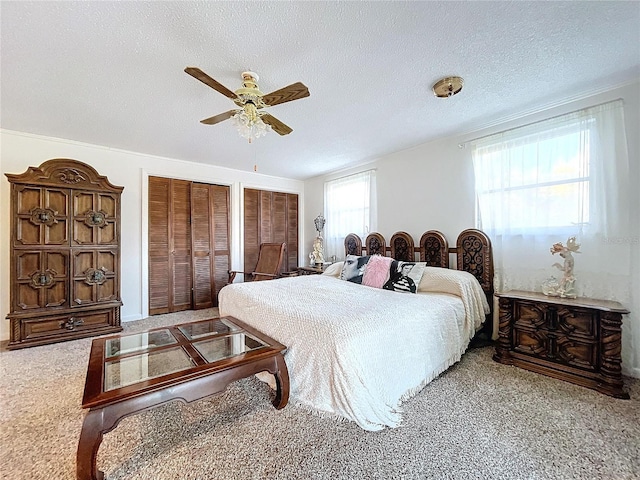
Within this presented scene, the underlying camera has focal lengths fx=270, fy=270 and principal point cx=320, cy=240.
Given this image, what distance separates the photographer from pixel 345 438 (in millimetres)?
1444

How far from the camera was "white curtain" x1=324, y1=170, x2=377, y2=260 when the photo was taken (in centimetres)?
405

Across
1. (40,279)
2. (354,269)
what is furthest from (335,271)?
(40,279)

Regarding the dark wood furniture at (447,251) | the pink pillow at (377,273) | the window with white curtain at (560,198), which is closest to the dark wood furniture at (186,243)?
the dark wood furniture at (447,251)

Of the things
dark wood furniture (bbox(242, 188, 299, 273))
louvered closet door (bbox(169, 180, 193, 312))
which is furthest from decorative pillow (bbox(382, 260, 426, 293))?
louvered closet door (bbox(169, 180, 193, 312))

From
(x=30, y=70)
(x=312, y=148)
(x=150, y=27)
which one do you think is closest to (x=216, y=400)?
(x=150, y=27)

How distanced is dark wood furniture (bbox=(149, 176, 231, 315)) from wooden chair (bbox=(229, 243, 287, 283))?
0.44 meters

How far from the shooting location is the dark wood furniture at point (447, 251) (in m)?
2.72

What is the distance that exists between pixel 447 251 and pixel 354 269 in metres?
1.07

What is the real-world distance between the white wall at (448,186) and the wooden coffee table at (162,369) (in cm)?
242

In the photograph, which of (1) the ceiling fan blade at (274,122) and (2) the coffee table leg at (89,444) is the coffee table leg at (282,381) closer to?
(2) the coffee table leg at (89,444)

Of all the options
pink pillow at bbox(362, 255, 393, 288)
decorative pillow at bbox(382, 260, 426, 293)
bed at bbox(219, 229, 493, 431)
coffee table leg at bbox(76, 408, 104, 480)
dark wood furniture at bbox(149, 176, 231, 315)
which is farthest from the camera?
dark wood furniture at bbox(149, 176, 231, 315)

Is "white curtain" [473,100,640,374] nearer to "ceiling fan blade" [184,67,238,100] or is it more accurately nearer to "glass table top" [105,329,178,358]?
"ceiling fan blade" [184,67,238,100]

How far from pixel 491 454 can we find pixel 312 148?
3.26 metres

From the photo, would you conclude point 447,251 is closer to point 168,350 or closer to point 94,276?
point 168,350
